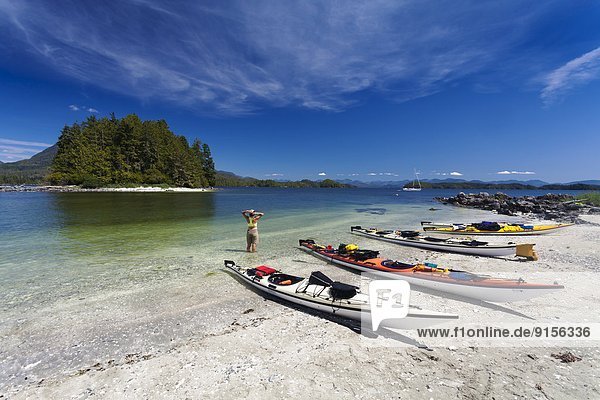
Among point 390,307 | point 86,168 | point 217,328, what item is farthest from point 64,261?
point 86,168

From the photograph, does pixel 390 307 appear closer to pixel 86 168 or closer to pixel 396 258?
pixel 396 258

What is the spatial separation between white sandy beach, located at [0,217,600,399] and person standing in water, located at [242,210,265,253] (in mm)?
6126

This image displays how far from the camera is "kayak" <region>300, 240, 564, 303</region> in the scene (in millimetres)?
7859

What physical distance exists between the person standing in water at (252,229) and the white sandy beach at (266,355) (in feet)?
20.1

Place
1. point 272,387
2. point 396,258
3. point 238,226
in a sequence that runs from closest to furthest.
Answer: point 272,387 < point 396,258 < point 238,226

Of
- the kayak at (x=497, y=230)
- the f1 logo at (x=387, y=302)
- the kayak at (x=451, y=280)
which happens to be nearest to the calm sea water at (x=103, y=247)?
the kayak at (x=451, y=280)

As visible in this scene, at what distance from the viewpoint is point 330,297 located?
7.76 meters

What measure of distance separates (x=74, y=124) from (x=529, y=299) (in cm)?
12660

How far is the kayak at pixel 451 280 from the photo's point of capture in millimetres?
7859

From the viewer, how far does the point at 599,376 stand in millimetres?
5113

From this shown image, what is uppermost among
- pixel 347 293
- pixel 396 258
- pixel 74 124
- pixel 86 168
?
pixel 74 124

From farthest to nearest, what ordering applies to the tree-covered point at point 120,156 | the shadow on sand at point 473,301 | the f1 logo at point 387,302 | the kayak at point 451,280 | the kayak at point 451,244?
the tree-covered point at point 120,156 → the kayak at point 451,244 → the kayak at point 451,280 → the shadow on sand at point 473,301 → the f1 logo at point 387,302

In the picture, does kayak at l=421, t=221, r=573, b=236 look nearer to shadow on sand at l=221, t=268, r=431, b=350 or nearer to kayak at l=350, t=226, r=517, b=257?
kayak at l=350, t=226, r=517, b=257

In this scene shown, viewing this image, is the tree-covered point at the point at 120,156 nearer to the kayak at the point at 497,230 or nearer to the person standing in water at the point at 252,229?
the person standing in water at the point at 252,229
